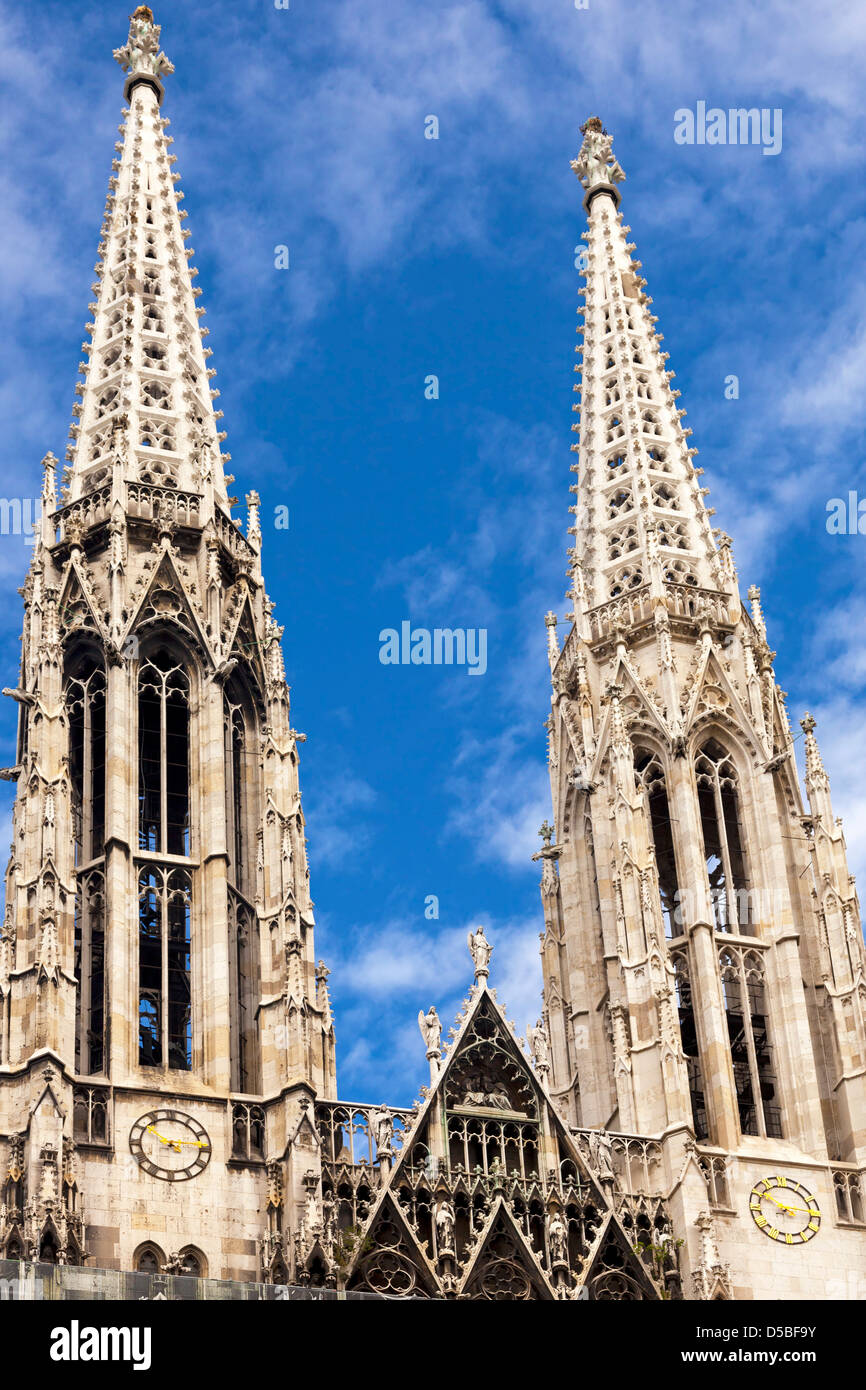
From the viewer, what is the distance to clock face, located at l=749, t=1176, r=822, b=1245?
161 ft

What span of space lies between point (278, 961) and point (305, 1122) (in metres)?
3.95

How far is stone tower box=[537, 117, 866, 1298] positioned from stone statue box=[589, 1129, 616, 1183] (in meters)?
0.76

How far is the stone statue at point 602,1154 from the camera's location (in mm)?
48894

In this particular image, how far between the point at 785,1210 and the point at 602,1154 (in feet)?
12.5

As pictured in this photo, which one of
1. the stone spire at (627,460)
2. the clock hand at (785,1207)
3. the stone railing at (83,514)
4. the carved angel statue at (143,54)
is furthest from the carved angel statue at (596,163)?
the clock hand at (785,1207)

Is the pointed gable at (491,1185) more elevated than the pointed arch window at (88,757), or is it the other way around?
the pointed arch window at (88,757)

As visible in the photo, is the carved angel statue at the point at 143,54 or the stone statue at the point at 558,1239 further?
the carved angel statue at the point at 143,54

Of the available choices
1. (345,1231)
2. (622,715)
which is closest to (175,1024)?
(345,1231)

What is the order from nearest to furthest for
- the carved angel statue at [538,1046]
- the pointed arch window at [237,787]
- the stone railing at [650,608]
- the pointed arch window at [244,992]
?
the pointed arch window at [244,992] < the carved angel statue at [538,1046] < the pointed arch window at [237,787] < the stone railing at [650,608]

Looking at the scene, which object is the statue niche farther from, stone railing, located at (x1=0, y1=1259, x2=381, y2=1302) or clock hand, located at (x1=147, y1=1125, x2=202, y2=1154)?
stone railing, located at (x1=0, y1=1259, x2=381, y2=1302)

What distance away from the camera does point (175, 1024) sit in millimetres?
48312

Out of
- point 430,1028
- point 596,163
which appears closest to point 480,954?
point 430,1028

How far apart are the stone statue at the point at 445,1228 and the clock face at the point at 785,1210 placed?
6586mm

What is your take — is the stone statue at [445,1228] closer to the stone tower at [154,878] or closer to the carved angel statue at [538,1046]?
the stone tower at [154,878]
